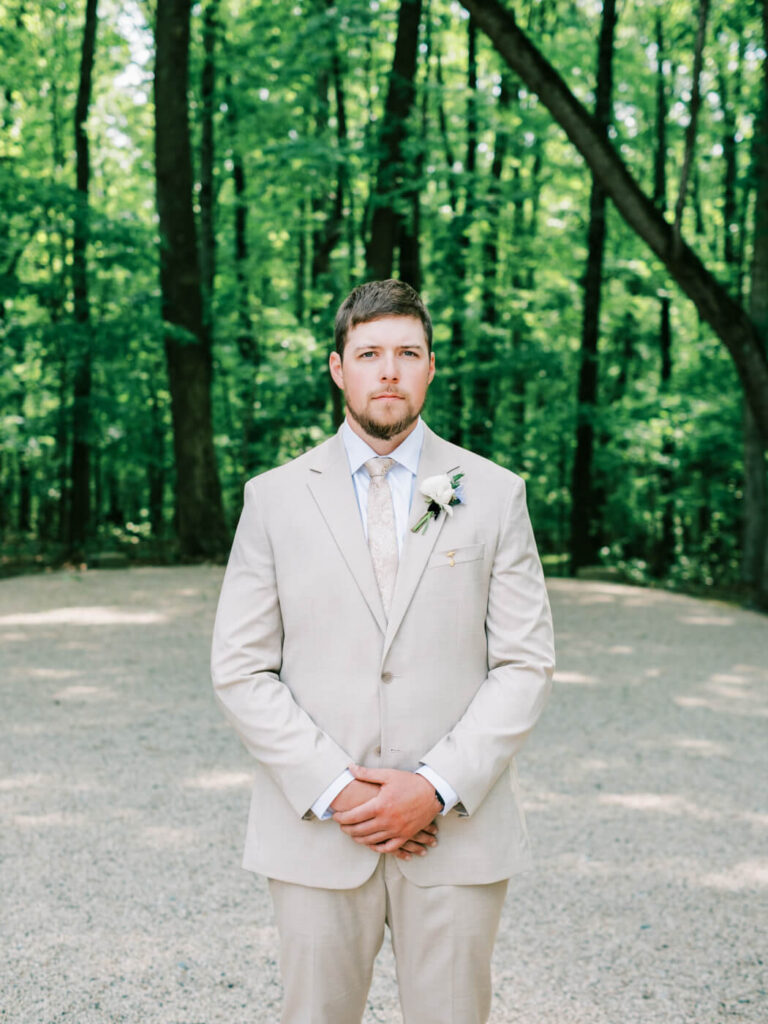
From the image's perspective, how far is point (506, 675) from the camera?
213cm

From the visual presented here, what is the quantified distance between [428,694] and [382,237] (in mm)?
11989

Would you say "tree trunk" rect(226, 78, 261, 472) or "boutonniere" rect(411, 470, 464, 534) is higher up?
"tree trunk" rect(226, 78, 261, 472)

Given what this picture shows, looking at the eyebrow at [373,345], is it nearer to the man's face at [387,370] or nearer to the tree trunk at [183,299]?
the man's face at [387,370]

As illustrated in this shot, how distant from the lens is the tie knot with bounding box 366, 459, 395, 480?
2.24 metres

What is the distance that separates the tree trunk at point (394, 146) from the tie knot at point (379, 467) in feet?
36.0

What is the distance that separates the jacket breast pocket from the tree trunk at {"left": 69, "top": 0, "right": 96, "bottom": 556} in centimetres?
1078

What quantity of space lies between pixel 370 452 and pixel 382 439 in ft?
0.17

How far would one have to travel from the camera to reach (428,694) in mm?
2113

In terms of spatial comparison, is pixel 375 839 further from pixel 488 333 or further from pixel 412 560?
pixel 488 333

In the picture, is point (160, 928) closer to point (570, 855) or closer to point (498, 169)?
point (570, 855)

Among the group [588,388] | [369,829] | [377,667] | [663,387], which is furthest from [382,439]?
[663,387]

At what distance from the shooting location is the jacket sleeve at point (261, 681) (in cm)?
203

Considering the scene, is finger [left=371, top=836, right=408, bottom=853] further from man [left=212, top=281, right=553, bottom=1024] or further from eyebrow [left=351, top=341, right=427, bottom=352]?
eyebrow [left=351, top=341, right=427, bottom=352]

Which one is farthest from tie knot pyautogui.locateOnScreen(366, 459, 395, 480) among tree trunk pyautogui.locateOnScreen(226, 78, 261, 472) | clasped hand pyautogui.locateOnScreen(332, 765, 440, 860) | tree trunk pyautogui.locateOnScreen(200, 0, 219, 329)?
tree trunk pyautogui.locateOnScreen(200, 0, 219, 329)
